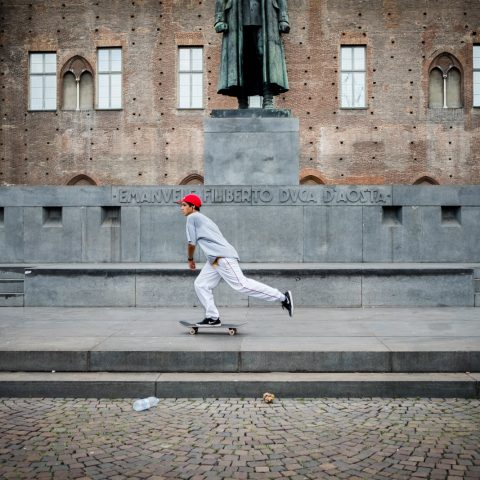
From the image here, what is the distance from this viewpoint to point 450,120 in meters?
23.5

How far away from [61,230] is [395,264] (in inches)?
207

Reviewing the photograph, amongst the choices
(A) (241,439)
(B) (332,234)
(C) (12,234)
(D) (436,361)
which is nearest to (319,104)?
(B) (332,234)

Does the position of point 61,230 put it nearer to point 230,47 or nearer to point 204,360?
point 230,47

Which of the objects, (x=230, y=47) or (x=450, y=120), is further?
(x=450, y=120)

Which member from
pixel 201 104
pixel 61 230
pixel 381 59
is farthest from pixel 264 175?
pixel 381 59

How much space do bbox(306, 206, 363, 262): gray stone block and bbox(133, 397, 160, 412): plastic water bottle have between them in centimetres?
471

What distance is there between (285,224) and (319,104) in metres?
16.0

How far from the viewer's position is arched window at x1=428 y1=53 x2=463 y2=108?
23.8m

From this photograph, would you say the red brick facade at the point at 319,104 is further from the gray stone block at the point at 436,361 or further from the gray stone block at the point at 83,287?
the gray stone block at the point at 436,361

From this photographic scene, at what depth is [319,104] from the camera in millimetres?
23469

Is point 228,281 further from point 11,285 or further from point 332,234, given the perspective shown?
point 11,285

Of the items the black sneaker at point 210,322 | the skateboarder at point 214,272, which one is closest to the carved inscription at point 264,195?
the skateboarder at point 214,272

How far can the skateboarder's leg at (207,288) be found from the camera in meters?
5.80

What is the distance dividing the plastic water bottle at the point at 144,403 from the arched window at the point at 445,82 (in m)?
22.4
